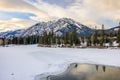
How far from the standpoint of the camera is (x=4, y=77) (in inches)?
794

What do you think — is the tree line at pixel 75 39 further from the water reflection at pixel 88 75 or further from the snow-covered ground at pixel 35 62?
the water reflection at pixel 88 75

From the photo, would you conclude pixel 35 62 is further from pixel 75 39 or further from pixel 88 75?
pixel 75 39

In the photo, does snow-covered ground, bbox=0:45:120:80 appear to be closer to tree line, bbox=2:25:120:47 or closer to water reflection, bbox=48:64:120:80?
water reflection, bbox=48:64:120:80

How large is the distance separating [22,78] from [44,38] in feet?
437

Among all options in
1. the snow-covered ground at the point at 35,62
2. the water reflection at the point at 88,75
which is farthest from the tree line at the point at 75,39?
the water reflection at the point at 88,75

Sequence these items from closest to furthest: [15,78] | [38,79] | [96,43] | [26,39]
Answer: [15,78], [38,79], [96,43], [26,39]

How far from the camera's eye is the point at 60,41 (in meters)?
164

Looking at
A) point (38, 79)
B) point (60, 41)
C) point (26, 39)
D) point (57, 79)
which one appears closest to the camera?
point (38, 79)

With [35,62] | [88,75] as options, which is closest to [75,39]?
[35,62]

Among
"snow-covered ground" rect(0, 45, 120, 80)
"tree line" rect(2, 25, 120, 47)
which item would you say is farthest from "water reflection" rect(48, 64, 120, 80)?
"tree line" rect(2, 25, 120, 47)

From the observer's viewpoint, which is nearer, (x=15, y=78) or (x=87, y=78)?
(x=15, y=78)

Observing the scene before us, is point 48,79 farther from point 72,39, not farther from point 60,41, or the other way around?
point 60,41

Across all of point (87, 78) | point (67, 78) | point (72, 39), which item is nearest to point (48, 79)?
point (67, 78)

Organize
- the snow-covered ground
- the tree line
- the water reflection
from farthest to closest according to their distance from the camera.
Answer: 1. the tree line
2. the water reflection
3. the snow-covered ground
